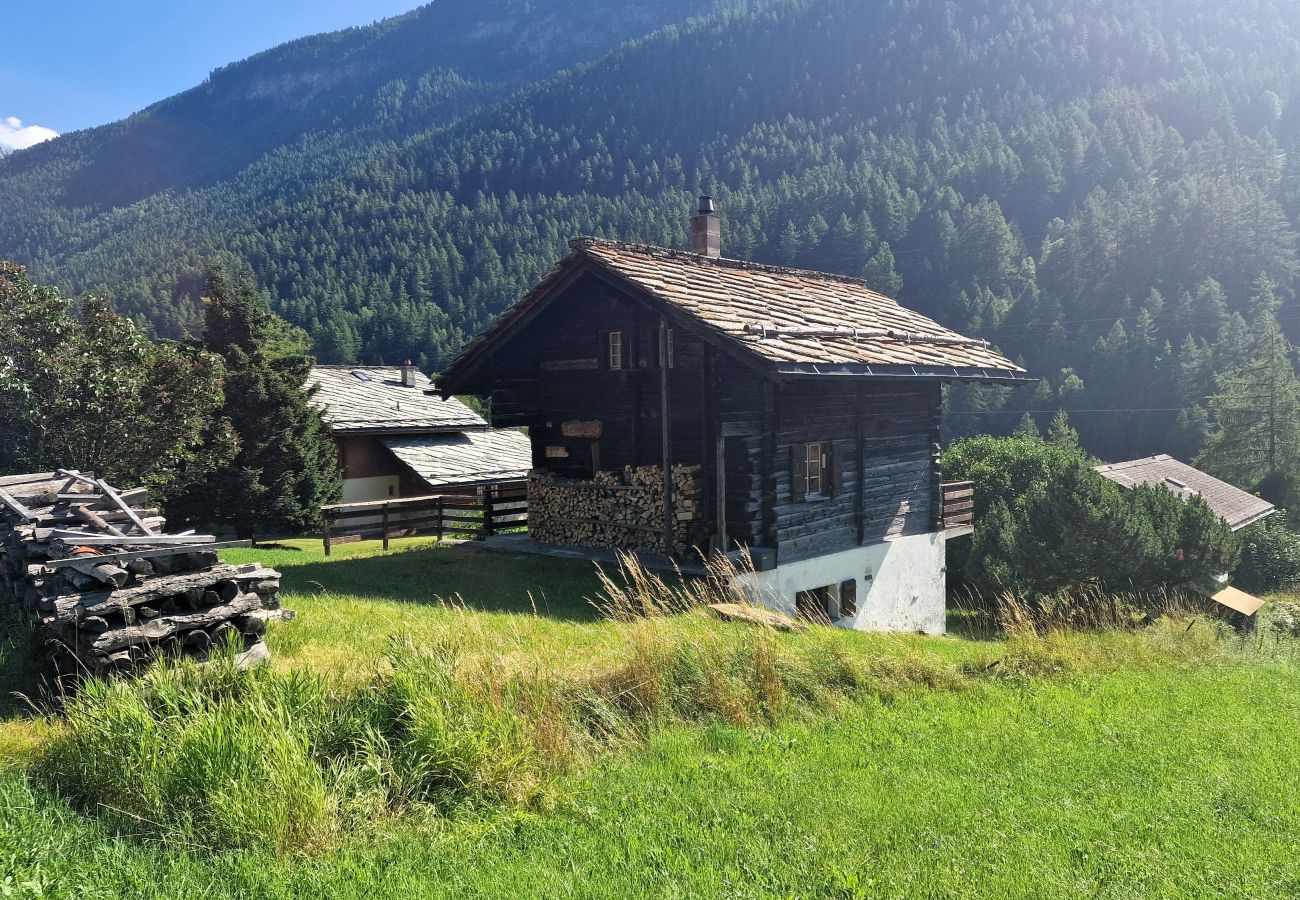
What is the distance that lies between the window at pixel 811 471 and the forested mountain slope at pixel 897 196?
173ft

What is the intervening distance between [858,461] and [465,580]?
750 centimetres

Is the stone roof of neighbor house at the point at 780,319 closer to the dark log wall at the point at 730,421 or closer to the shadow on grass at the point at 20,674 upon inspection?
the dark log wall at the point at 730,421

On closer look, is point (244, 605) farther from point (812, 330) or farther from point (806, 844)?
point (812, 330)

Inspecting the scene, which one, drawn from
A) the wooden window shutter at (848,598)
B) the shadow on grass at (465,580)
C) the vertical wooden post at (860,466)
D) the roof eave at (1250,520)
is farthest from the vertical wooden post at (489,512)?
the roof eave at (1250,520)

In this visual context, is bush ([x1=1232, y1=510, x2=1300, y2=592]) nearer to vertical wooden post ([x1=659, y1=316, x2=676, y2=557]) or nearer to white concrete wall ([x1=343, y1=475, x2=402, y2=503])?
vertical wooden post ([x1=659, y1=316, x2=676, y2=557])

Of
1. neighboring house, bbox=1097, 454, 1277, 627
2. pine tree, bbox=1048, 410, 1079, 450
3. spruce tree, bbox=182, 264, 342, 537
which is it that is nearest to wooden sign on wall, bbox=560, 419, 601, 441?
spruce tree, bbox=182, 264, 342, 537

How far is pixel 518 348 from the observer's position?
16.9 metres

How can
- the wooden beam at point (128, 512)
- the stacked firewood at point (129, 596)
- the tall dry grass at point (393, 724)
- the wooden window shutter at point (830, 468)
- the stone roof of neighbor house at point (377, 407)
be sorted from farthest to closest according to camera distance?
the stone roof of neighbor house at point (377, 407) → the wooden window shutter at point (830, 468) → the wooden beam at point (128, 512) → the stacked firewood at point (129, 596) → the tall dry grass at point (393, 724)

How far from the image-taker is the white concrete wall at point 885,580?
1495 cm

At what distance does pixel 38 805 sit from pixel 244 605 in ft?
8.35

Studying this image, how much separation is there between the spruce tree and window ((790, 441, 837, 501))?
16.1 m

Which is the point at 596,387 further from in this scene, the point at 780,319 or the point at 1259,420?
the point at 1259,420

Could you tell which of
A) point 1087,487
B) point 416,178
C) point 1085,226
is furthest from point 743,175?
point 1087,487

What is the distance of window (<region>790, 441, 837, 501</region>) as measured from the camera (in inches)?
582
